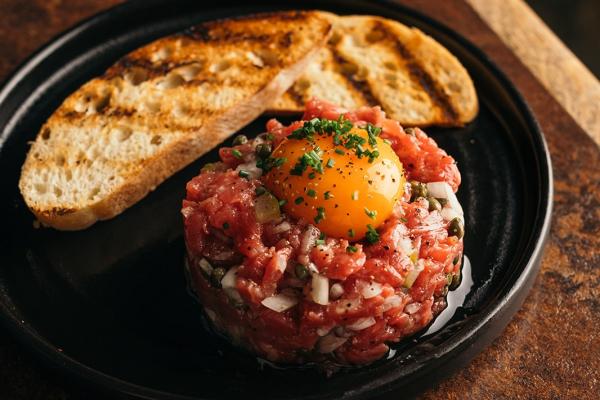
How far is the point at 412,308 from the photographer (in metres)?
3.51

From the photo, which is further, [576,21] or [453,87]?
[576,21]

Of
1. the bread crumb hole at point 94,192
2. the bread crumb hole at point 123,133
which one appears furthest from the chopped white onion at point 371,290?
the bread crumb hole at point 123,133

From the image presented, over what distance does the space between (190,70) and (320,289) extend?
2139mm

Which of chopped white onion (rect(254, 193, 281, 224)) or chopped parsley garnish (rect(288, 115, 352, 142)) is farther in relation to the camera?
chopped parsley garnish (rect(288, 115, 352, 142))

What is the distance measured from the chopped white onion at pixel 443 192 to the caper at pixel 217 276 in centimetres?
113

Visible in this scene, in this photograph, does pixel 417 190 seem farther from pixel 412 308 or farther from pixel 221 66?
pixel 221 66

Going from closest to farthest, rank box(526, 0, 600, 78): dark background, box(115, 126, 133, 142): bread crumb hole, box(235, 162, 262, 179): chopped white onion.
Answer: box(235, 162, 262, 179): chopped white onion < box(115, 126, 133, 142): bread crumb hole < box(526, 0, 600, 78): dark background

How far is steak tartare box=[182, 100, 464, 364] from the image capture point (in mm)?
3277

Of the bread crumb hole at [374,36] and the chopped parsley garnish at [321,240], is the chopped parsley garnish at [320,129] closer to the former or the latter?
the chopped parsley garnish at [321,240]

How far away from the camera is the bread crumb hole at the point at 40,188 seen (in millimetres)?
4191

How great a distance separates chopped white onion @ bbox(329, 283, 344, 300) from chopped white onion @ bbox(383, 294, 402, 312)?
215 millimetres

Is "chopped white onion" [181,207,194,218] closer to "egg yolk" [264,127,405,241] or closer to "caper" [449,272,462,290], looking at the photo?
"egg yolk" [264,127,405,241]

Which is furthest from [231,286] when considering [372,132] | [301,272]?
[372,132]

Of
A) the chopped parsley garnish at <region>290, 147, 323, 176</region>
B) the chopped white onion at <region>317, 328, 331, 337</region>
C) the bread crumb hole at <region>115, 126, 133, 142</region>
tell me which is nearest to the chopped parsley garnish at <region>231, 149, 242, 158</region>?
the chopped parsley garnish at <region>290, 147, 323, 176</region>
